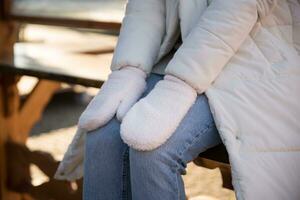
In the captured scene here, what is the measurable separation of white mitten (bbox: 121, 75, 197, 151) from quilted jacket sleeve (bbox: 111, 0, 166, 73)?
0.18 m

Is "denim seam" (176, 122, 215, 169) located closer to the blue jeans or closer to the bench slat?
the blue jeans

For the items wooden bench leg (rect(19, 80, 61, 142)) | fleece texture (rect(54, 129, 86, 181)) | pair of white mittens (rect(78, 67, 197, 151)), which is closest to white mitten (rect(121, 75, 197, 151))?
pair of white mittens (rect(78, 67, 197, 151))

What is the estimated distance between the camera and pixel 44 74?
230 cm

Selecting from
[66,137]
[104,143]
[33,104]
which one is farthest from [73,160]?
[66,137]

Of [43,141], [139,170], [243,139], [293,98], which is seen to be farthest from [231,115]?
[43,141]

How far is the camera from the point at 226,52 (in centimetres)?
135

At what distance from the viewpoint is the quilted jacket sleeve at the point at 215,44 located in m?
1.33

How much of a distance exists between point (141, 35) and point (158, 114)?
352mm

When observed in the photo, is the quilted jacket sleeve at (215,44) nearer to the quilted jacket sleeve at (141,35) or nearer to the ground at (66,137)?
the quilted jacket sleeve at (141,35)

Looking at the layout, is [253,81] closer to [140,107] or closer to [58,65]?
[140,107]

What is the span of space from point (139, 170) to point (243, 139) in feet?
0.88

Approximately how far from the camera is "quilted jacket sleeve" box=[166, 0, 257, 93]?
1.33 metres

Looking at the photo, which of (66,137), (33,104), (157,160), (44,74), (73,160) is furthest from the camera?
(66,137)

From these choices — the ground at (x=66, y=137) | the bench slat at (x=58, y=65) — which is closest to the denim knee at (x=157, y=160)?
the ground at (x=66, y=137)
